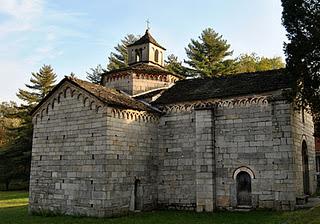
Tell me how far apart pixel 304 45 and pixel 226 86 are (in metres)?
4.65

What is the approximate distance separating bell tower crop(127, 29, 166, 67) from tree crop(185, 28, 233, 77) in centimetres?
1351

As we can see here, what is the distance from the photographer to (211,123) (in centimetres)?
1481

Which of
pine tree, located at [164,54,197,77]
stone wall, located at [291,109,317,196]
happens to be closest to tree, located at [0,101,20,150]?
pine tree, located at [164,54,197,77]

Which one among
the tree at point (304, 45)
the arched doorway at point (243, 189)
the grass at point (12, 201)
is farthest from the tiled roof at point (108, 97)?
the grass at point (12, 201)

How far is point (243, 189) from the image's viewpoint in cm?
1399

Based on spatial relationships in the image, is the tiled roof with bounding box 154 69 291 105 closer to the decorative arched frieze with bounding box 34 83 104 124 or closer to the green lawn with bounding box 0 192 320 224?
the decorative arched frieze with bounding box 34 83 104 124

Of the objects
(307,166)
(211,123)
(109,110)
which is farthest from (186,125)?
(307,166)

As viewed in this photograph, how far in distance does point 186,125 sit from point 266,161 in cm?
387

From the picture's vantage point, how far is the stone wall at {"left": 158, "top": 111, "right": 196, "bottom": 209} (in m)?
15.1

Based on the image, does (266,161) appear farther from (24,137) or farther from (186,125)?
(24,137)

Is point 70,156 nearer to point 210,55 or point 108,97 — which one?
point 108,97

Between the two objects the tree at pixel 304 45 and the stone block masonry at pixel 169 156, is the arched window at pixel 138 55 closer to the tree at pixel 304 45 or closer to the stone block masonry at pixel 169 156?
the stone block masonry at pixel 169 156

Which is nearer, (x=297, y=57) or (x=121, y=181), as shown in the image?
(x=297, y=57)

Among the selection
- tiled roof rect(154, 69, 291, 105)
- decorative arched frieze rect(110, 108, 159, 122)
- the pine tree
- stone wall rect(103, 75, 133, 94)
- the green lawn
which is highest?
the pine tree
